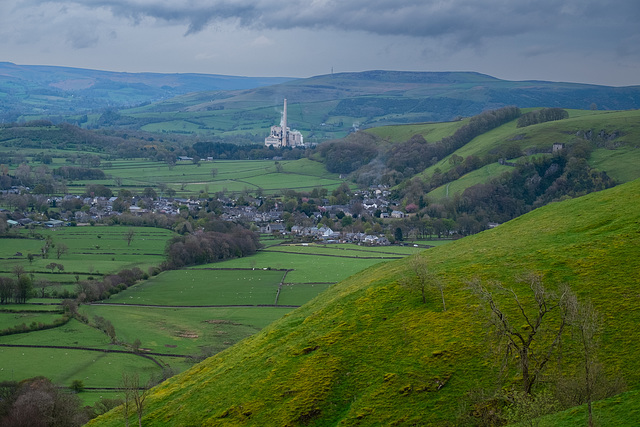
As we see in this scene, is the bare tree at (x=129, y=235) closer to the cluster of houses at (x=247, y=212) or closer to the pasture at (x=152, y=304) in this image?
the pasture at (x=152, y=304)

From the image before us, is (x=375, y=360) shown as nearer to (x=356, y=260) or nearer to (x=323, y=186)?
(x=356, y=260)

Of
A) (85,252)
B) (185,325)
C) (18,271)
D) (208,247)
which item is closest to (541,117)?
(208,247)

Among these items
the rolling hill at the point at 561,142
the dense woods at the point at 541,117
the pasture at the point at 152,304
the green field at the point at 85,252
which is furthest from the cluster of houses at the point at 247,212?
the dense woods at the point at 541,117

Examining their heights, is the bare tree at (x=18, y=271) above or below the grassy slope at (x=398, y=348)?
below

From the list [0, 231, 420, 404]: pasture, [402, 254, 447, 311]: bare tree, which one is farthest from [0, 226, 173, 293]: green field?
[402, 254, 447, 311]: bare tree

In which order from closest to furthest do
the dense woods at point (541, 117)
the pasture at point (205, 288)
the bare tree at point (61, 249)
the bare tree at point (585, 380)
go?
1. the bare tree at point (585, 380)
2. the pasture at point (205, 288)
3. the bare tree at point (61, 249)
4. the dense woods at point (541, 117)

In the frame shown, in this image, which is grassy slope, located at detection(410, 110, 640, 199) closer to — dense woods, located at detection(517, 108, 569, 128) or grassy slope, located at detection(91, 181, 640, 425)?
dense woods, located at detection(517, 108, 569, 128)

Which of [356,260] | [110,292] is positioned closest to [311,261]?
[356,260]
